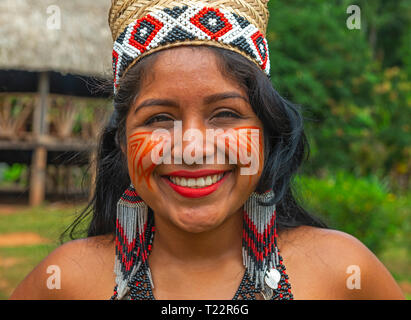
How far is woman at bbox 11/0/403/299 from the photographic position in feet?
5.72

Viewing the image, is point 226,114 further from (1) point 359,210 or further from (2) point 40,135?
(2) point 40,135

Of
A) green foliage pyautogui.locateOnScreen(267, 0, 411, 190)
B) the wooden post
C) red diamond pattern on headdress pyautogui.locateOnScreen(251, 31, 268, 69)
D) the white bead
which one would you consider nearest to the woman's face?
red diamond pattern on headdress pyautogui.locateOnScreen(251, 31, 268, 69)

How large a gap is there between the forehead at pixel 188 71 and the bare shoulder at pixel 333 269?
74cm

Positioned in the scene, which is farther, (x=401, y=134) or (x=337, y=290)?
(x=401, y=134)

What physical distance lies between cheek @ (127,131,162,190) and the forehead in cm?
19

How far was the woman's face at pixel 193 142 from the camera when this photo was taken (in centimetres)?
171

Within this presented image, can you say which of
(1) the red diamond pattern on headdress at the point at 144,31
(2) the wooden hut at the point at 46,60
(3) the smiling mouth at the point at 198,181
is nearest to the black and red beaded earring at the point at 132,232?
(3) the smiling mouth at the point at 198,181

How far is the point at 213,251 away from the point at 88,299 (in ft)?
1.81

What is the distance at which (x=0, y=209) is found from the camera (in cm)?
1284

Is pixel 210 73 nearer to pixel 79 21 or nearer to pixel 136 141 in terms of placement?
pixel 136 141

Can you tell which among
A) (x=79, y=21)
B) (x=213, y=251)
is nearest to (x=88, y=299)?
(x=213, y=251)

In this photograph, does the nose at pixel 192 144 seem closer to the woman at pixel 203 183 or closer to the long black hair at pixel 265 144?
the woman at pixel 203 183

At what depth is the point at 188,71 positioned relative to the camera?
5.64 feet

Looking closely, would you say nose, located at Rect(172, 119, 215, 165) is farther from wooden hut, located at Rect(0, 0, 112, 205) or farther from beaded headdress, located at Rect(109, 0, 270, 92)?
wooden hut, located at Rect(0, 0, 112, 205)
